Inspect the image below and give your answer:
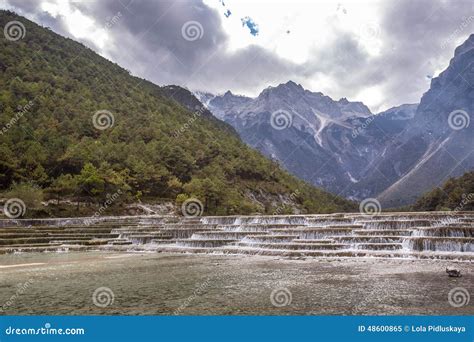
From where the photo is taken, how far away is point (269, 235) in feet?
104

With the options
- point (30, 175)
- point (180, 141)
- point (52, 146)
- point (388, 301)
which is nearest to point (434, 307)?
point (388, 301)

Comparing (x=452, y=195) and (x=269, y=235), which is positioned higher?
(x=452, y=195)

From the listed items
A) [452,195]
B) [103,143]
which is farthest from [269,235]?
[103,143]

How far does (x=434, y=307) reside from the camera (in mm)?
10680

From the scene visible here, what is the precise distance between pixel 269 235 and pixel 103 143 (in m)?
64.4

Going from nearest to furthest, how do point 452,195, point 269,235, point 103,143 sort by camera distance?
point 269,235 < point 452,195 < point 103,143

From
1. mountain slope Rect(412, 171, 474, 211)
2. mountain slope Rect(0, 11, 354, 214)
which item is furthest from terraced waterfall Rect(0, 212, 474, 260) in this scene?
mountain slope Rect(412, 171, 474, 211)

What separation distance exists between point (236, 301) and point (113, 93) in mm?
121658

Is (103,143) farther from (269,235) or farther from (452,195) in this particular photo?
(452,195)

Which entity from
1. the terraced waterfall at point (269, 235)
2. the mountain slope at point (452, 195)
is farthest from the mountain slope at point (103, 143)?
the mountain slope at point (452, 195)

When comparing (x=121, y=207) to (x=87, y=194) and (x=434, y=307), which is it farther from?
(x=434, y=307)

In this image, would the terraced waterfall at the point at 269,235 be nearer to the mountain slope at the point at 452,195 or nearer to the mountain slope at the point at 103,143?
the mountain slope at the point at 103,143

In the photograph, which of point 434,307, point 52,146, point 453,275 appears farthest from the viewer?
point 52,146

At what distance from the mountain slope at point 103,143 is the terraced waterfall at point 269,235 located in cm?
1712
